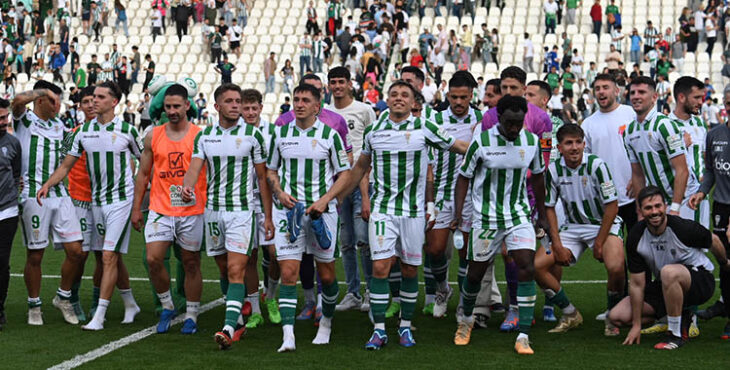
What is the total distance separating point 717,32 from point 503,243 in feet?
89.7

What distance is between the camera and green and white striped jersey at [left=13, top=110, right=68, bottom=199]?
30.4ft

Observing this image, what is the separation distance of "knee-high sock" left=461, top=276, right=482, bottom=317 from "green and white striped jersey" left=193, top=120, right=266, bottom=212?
1918 mm

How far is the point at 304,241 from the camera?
821cm

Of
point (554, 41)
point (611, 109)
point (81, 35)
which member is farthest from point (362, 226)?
point (81, 35)

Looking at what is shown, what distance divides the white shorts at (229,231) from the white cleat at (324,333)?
0.85 meters

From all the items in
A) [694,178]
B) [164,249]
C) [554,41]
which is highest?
[554,41]

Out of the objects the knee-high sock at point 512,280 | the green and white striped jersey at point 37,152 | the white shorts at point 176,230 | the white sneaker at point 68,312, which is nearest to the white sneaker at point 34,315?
the white sneaker at point 68,312

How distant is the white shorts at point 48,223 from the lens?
9.12 meters

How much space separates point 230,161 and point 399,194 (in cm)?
143

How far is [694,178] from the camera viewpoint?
9.19 m

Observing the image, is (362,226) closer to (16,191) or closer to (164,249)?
(164,249)

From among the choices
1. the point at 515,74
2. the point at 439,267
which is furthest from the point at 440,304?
the point at 515,74

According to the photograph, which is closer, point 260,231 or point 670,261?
point 670,261

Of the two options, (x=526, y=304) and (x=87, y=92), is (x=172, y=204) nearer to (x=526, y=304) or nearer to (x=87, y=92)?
(x=87, y=92)
